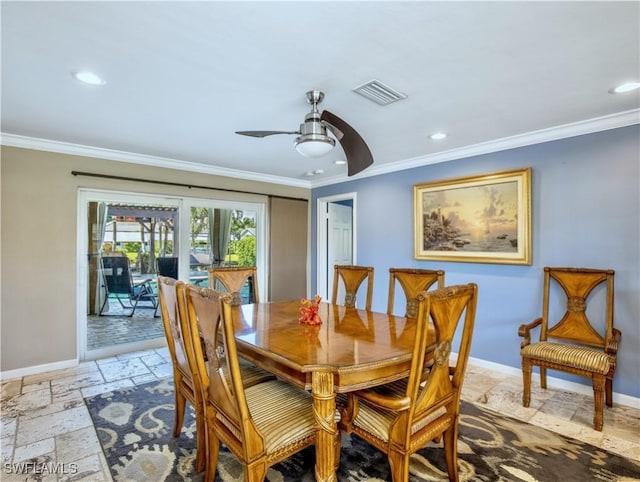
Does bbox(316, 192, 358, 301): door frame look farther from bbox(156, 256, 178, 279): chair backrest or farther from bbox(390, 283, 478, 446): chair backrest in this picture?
bbox(390, 283, 478, 446): chair backrest

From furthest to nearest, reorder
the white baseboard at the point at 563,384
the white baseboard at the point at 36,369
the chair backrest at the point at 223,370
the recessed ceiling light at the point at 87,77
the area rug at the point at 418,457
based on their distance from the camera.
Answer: the white baseboard at the point at 36,369
the white baseboard at the point at 563,384
the recessed ceiling light at the point at 87,77
the area rug at the point at 418,457
the chair backrest at the point at 223,370

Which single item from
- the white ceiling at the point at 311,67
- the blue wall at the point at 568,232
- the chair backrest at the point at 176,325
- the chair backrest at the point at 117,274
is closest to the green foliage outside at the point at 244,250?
the chair backrest at the point at 117,274

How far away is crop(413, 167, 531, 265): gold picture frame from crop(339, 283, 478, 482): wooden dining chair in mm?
2096

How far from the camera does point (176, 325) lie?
196 centimetres

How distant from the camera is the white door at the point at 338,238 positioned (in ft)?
18.6

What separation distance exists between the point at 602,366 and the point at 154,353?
4357 mm

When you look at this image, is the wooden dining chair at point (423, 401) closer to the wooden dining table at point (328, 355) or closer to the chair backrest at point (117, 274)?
the wooden dining table at point (328, 355)

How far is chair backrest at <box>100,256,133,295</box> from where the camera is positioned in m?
4.03

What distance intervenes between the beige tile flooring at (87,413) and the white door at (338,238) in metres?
2.68

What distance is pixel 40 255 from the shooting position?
347cm

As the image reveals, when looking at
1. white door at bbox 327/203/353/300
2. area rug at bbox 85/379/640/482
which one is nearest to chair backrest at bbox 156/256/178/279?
area rug at bbox 85/379/640/482

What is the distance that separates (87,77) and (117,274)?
2651 millimetres

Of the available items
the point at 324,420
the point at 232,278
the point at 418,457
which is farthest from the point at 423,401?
the point at 232,278
